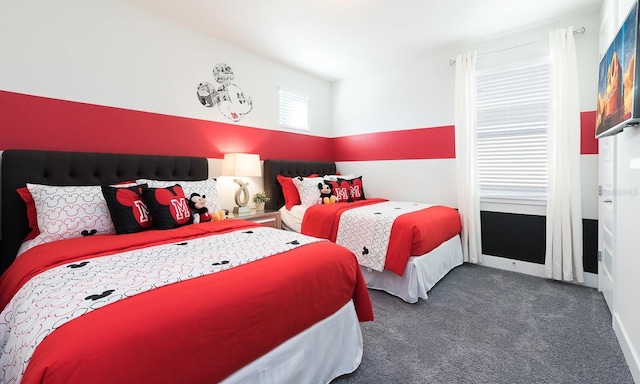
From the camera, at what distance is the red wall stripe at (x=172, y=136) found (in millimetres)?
2127

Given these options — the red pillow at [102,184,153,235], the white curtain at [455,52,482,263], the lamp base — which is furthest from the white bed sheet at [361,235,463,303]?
the red pillow at [102,184,153,235]

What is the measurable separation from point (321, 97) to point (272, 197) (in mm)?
1965

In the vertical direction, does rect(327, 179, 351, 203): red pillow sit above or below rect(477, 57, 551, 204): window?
below

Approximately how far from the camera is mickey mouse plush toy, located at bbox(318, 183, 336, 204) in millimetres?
3505

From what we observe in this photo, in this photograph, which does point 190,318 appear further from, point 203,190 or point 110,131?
point 110,131

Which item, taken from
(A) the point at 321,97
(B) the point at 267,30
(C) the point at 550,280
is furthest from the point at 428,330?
(A) the point at 321,97

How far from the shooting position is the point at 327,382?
58.7 inches

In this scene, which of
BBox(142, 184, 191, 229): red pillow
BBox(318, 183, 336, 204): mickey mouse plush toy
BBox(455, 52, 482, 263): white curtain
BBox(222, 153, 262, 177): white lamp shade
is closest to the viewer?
BBox(142, 184, 191, 229): red pillow

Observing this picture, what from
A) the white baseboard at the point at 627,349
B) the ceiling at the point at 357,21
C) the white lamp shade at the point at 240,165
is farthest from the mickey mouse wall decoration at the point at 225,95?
the white baseboard at the point at 627,349

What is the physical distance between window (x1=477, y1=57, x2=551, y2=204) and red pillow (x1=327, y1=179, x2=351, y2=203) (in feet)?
5.24

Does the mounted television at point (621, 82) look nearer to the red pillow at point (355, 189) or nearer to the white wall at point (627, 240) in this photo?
the white wall at point (627, 240)

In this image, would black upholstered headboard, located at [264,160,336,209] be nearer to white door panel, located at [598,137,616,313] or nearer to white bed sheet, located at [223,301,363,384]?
white bed sheet, located at [223,301,363,384]

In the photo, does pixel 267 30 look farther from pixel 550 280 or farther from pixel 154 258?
pixel 550 280

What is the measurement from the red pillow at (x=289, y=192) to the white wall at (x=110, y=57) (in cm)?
87
